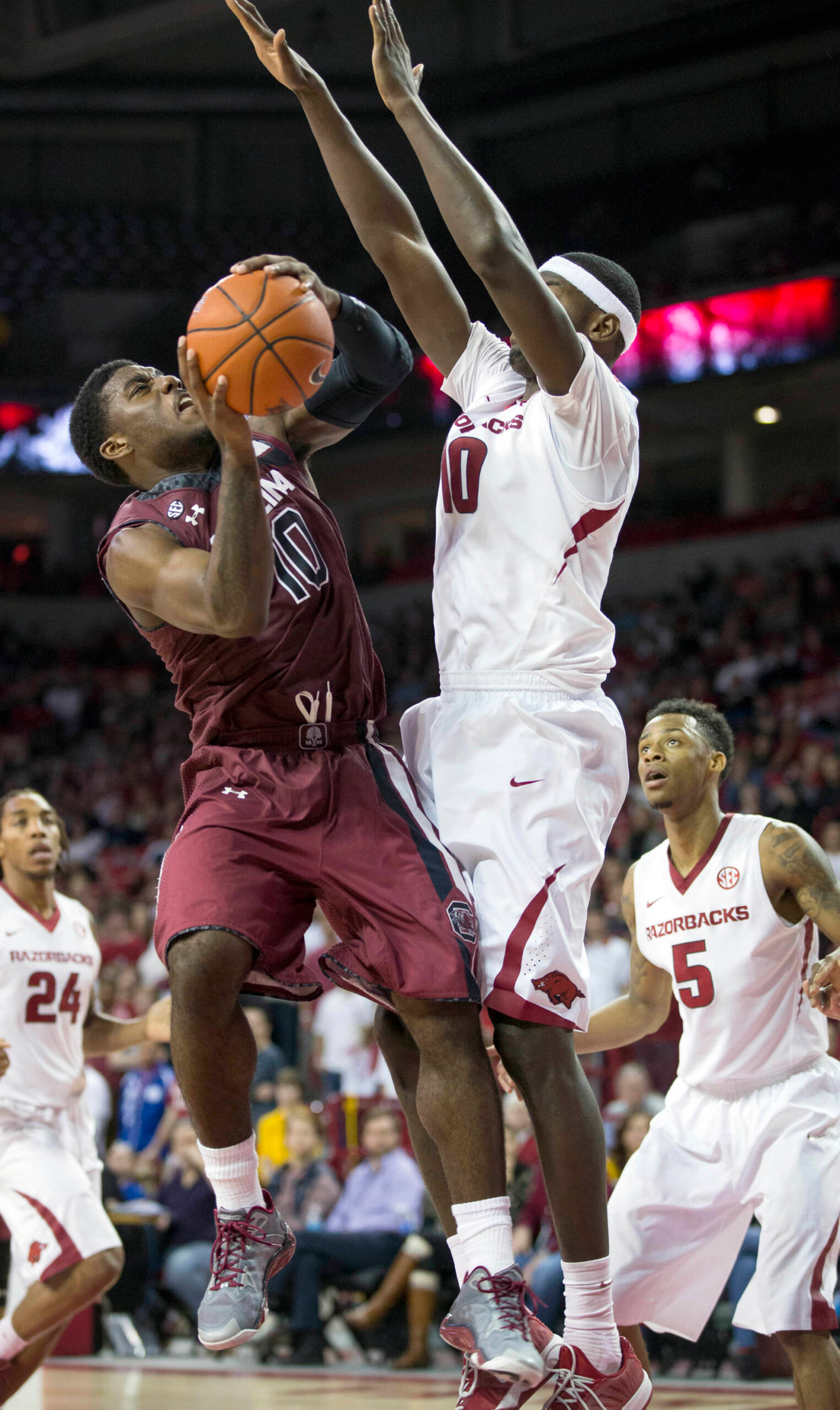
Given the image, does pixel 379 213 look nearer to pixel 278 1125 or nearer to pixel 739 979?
pixel 739 979

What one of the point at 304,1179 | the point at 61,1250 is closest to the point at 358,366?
Result: the point at 61,1250

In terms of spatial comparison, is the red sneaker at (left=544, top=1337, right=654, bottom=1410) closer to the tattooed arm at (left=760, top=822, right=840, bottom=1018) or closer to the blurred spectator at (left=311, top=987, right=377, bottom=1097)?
the tattooed arm at (left=760, top=822, right=840, bottom=1018)

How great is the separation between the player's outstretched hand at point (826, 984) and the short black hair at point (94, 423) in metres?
2.29

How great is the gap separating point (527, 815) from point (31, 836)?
403cm

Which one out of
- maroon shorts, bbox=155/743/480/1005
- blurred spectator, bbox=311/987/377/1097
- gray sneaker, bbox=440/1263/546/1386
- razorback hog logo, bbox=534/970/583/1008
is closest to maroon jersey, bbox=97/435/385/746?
maroon shorts, bbox=155/743/480/1005

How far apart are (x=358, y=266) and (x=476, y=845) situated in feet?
72.6

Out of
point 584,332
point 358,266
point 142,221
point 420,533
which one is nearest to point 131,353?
point 142,221

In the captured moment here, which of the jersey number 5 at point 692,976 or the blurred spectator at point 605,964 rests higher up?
the jersey number 5 at point 692,976

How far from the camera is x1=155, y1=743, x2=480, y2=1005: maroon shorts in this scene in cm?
351

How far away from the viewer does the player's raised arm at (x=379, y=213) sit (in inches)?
161

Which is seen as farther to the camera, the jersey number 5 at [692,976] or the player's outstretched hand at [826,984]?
the jersey number 5 at [692,976]

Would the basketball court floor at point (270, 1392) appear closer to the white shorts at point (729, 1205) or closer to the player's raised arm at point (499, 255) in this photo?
the white shorts at point (729, 1205)

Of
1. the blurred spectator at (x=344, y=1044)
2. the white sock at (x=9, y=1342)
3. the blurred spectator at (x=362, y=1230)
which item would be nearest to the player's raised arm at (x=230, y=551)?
the white sock at (x=9, y=1342)

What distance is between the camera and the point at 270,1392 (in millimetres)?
7539
